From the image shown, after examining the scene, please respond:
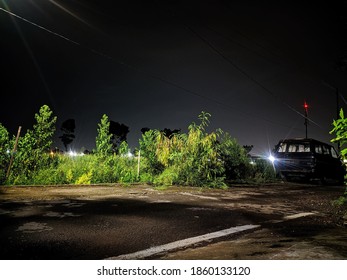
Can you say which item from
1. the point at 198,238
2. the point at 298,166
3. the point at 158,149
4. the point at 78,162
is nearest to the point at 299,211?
the point at 198,238

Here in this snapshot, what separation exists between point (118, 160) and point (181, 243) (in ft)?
31.4

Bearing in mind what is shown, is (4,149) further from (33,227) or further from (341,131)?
(341,131)

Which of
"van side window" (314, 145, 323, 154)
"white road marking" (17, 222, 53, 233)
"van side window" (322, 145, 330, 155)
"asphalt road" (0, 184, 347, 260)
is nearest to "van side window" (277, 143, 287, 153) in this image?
"van side window" (314, 145, 323, 154)

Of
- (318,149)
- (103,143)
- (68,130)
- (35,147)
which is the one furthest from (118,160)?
(68,130)

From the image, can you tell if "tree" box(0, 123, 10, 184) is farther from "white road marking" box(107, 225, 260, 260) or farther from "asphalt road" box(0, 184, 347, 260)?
"white road marking" box(107, 225, 260, 260)

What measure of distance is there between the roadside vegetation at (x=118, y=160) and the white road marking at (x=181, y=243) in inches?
282

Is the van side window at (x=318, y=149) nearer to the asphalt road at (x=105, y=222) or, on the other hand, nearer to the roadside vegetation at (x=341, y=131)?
the asphalt road at (x=105, y=222)

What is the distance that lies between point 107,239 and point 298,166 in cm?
1277

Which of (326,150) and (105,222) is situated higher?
(326,150)

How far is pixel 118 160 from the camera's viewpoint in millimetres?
12969

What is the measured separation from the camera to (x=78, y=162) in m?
12.6

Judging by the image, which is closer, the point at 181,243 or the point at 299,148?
the point at 181,243

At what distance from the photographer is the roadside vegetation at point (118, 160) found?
10164mm

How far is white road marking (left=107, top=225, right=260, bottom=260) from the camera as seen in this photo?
3287mm
